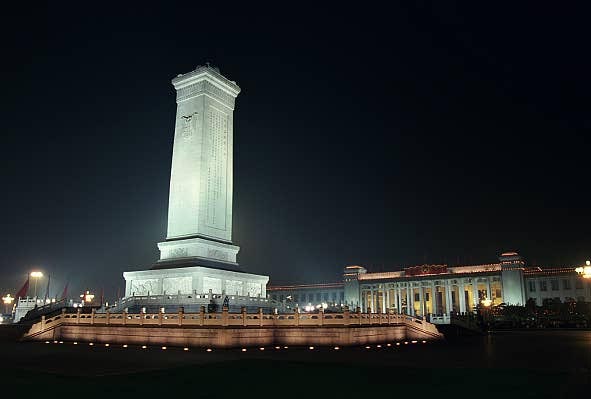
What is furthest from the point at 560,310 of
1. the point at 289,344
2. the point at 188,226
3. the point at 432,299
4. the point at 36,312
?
the point at 36,312

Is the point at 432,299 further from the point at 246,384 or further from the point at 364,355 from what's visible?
the point at 246,384

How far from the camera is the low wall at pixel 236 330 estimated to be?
20.2 m

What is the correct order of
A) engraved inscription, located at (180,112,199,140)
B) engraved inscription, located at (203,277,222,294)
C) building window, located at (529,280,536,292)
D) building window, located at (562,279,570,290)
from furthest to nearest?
building window, located at (529,280,536,292), building window, located at (562,279,570,290), engraved inscription, located at (180,112,199,140), engraved inscription, located at (203,277,222,294)

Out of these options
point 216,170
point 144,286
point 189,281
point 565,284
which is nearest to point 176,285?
point 189,281


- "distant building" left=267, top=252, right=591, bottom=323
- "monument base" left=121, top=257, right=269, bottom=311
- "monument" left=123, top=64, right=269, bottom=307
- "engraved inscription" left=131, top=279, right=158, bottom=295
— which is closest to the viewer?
"monument base" left=121, top=257, right=269, bottom=311

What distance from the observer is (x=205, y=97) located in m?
44.0

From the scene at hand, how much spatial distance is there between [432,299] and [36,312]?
60.5m

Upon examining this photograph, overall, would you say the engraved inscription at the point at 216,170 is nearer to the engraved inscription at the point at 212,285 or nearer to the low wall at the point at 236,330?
the engraved inscription at the point at 212,285

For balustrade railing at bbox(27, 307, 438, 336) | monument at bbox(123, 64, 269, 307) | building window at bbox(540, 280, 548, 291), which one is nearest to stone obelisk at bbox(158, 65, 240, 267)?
monument at bbox(123, 64, 269, 307)

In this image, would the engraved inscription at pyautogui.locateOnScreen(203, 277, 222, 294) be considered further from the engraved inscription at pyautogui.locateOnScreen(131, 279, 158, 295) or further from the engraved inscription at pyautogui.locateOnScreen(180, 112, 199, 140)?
the engraved inscription at pyautogui.locateOnScreen(180, 112, 199, 140)

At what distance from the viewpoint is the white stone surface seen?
37.8 metres

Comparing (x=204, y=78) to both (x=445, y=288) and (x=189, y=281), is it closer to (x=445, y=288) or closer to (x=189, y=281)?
(x=189, y=281)

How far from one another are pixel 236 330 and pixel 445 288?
6690cm

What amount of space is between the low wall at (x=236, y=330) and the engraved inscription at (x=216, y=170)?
18390 millimetres
